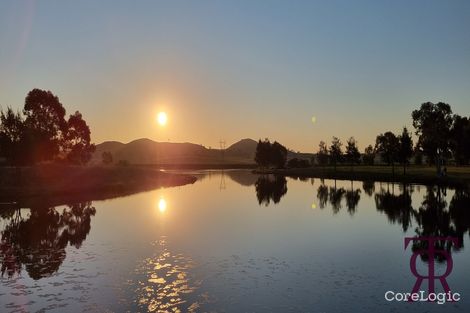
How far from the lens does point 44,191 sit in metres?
81.0

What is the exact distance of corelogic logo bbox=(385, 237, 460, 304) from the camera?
20.9 m

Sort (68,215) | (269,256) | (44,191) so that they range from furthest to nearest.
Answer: (44,191), (68,215), (269,256)

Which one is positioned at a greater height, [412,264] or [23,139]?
[23,139]

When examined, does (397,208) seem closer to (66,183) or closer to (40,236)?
(40,236)

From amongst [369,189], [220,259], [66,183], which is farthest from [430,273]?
[66,183]

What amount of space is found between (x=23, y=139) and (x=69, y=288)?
7087 centimetres

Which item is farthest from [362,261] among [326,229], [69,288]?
[69,288]

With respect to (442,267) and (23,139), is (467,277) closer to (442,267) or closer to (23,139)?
(442,267)

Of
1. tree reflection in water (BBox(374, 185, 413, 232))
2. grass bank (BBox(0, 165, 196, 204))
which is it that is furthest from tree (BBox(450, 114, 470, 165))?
grass bank (BBox(0, 165, 196, 204))

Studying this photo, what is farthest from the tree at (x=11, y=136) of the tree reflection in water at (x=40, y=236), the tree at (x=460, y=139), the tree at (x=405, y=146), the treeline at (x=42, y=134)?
the tree at (x=460, y=139)

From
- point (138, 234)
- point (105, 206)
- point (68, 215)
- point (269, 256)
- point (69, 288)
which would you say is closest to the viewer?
point (69, 288)

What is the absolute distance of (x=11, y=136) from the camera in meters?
85.8

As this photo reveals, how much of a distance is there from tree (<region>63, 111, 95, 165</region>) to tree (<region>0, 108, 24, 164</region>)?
35479mm

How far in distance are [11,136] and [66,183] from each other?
45.7 ft
